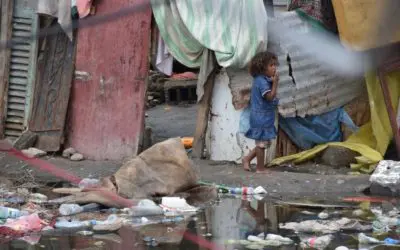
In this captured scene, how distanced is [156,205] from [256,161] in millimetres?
2452

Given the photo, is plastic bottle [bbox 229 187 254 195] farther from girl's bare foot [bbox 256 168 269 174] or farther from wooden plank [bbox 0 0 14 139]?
wooden plank [bbox 0 0 14 139]

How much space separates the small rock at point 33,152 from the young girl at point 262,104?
8.18 ft

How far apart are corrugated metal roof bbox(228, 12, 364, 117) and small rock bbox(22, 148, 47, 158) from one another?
2.38 metres

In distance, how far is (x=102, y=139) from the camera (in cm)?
996

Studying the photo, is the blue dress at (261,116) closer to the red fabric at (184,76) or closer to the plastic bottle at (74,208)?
the plastic bottle at (74,208)

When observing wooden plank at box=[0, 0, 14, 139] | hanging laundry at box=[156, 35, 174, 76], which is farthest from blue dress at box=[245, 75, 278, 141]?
wooden plank at box=[0, 0, 14, 139]

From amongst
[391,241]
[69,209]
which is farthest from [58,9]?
[391,241]

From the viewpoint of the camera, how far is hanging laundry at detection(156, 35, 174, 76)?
977 centimetres

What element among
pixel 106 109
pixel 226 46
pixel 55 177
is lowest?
pixel 55 177

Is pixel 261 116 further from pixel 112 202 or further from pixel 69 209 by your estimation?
pixel 69 209

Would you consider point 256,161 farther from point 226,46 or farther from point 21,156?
point 21,156

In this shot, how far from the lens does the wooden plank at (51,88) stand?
33.1ft

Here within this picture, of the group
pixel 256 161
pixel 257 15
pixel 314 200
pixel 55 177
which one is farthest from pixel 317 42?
pixel 55 177

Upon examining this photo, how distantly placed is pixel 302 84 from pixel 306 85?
5 centimetres
